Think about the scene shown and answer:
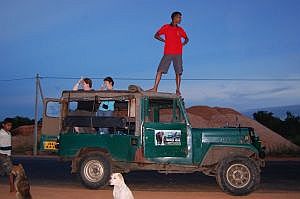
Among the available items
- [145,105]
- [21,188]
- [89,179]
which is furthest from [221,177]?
[21,188]

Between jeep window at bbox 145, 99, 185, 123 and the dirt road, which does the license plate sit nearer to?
the dirt road

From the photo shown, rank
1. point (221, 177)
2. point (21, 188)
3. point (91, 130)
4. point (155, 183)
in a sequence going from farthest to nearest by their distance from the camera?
point (155, 183), point (91, 130), point (221, 177), point (21, 188)

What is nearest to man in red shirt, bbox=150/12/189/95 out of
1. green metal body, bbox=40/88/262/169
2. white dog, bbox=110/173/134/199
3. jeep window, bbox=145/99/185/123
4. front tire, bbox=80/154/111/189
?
jeep window, bbox=145/99/185/123

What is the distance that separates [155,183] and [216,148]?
10.5 feet

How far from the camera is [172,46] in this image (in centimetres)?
1309

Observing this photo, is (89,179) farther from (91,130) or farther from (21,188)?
(21,188)

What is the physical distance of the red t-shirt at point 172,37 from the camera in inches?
512

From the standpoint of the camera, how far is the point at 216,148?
1167 cm

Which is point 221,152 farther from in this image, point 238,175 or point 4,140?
point 4,140

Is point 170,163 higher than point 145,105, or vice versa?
point 145,105

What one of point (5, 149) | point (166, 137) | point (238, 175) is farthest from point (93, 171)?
point (238, 175)

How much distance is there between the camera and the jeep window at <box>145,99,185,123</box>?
1173cm

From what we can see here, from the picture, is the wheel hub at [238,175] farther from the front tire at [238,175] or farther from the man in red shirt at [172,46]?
the man in red shirt at [172,46]

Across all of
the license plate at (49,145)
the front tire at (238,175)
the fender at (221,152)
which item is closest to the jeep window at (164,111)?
the fender at (221,152)
